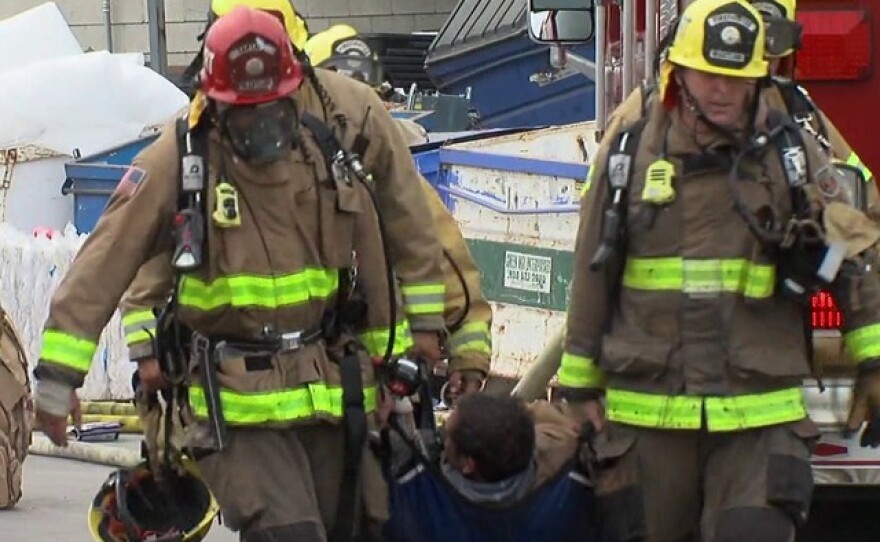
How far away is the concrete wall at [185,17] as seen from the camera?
1227 inches

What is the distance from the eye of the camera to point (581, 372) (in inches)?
222

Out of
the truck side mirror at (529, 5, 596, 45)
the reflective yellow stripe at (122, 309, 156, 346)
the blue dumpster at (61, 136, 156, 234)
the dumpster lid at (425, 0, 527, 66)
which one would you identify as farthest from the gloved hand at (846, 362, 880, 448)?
the dumpster lid at (425, 0, 527, 66)

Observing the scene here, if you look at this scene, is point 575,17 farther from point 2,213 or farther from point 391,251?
point 2,213

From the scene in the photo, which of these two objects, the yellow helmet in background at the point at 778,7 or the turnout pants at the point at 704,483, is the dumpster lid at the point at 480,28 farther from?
the turnout pants at the point at 704,483

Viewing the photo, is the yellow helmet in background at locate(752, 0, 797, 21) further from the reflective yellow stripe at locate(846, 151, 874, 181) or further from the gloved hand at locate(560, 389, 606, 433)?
the gloved hand at locate(560, 389, 606, 433)

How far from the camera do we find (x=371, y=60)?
8320 millimetres

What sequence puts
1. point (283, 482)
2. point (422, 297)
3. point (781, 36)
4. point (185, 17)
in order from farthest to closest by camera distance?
point (185, 17) < point (422, 297) < point (781, 36) < point (283, 482)

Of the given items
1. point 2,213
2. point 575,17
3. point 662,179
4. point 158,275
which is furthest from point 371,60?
point 2,213

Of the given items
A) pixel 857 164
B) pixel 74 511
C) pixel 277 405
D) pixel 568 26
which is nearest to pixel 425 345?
pixel 277 405

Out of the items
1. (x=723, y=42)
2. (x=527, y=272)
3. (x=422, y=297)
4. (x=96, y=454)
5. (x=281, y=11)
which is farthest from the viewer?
(x=96, y=454)

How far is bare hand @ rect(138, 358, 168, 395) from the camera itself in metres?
5.78

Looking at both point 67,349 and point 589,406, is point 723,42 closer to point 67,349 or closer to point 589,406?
point 589,406

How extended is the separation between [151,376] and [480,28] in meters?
12.2

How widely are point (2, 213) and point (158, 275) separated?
11.7 meters
